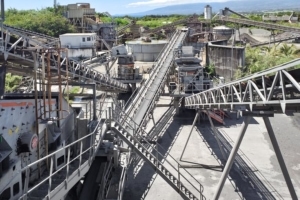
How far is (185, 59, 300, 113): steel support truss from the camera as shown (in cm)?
693

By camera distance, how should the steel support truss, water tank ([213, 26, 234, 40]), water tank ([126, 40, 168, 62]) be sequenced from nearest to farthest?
the steel support truss
water tank ([126, 40, 168, 62])
water tank ([213, 26, 234, 40])

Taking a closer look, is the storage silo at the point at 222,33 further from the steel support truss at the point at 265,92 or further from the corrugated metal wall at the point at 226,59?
the steel support truss at the point at 265,92

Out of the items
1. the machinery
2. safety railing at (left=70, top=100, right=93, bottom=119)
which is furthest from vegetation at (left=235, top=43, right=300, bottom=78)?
safety railing at (left=70, top=100, right=93, bottom=119)

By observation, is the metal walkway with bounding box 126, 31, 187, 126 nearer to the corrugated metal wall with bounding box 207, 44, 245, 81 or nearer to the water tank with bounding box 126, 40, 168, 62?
the corrugated metal wall with bounding box 207, 44, 245, 81

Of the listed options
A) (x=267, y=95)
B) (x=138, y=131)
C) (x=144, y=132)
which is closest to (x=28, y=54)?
(x=138, y=131)

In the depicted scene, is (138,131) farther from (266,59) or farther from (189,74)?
(266,59)

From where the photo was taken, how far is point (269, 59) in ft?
104

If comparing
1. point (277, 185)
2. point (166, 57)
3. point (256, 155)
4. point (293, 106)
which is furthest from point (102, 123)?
point (166, 57)

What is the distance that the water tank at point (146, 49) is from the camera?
41.8 m

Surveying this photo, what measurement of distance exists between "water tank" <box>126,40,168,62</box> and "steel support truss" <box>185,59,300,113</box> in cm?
2929

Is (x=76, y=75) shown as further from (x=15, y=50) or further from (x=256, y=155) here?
(x=256, y=155)

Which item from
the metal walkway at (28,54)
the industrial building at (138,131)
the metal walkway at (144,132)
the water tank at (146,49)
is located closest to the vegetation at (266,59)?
the industrial building at (138,131)

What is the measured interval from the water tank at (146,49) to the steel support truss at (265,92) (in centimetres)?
2929

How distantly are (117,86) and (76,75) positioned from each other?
28.4 ft
